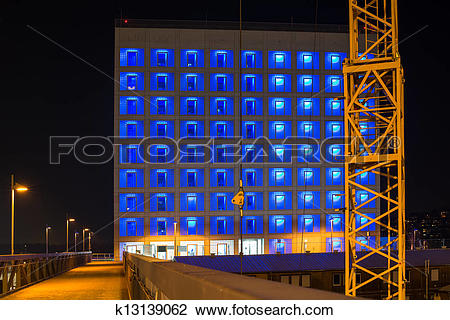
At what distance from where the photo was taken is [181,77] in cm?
8638

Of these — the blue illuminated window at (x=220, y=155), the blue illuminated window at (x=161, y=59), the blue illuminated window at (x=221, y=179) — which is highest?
the blue illuminated window at (x=161, y=59)

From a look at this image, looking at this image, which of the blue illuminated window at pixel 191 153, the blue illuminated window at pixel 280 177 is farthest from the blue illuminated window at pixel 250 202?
the blue illuminated window at pixel 191 153

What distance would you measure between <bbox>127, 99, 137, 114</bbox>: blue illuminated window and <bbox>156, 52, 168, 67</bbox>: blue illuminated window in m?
6.41

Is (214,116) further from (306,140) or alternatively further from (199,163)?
(306,140)

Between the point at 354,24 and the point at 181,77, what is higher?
the point at 181,77

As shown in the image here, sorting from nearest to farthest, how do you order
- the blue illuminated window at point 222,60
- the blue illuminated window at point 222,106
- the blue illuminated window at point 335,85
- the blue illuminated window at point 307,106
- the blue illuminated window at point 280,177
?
the blue illuminated window at point 280,177 < the blue illuminated window at point 222,106 < the blue illuminated window at point 222,60 < the blue illuminated window at point 307,106 < the blue illuminated window at point 335,85

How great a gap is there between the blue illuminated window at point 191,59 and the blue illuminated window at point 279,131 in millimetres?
14748

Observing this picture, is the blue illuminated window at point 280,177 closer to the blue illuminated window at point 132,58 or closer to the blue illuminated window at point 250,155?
the blue illuminated window at point 250,155

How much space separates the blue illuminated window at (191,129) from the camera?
85.4m

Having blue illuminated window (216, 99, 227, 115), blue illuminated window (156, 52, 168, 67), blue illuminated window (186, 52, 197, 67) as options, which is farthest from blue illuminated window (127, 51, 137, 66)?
blue illuminated window (216, 99, 227, 115)

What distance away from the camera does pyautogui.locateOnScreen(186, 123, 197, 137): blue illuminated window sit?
85438mm

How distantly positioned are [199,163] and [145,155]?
756cm

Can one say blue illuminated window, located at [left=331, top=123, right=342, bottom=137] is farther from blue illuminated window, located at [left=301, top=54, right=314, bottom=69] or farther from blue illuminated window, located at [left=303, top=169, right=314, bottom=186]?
blue illuminated window, located at [left=301, top=54, right=314, bottom=69]
